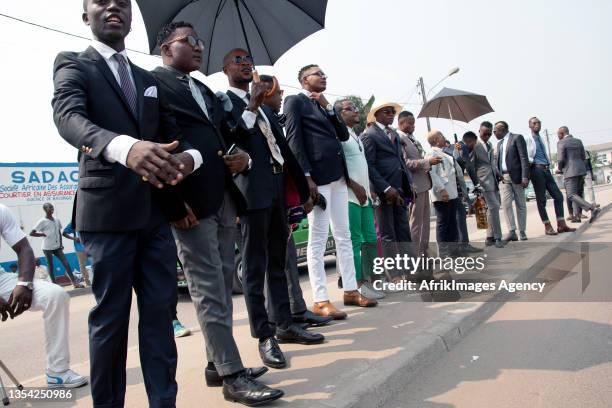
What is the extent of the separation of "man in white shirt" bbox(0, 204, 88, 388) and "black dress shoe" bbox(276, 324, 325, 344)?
4.76 feet

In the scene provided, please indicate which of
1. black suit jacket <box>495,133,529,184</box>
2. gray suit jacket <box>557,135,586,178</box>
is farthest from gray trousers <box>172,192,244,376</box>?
gray suit jacket <box>557,135,586,178</box>

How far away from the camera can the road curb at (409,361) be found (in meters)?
2.69

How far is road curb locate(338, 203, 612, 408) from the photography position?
8.82 ft

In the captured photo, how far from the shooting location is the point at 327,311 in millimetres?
4465

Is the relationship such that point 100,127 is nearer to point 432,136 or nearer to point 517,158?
point 432,136

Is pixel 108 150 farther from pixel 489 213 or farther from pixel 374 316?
pixel 489 213

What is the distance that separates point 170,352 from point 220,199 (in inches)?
35.5

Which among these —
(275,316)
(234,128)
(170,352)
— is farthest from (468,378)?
(234,128)

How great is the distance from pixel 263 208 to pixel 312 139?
55.3 inches

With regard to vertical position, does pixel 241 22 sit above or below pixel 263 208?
above

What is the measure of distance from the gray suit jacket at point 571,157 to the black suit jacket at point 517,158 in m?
2.48

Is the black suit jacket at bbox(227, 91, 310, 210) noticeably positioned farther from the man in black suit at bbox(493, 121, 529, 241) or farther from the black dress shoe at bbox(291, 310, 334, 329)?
the man in black suit at bbox(493, 121, 529, 241)

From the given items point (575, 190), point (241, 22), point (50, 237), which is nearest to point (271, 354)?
point (241, 22)

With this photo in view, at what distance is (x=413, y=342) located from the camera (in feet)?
11.6
